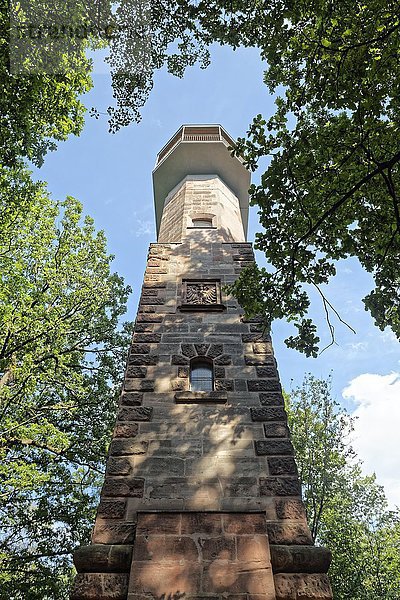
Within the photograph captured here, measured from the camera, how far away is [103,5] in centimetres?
773

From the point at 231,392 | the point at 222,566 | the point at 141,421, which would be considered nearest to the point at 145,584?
the point at 222,566

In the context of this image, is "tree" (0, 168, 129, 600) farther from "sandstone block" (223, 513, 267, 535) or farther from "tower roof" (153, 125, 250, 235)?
"sandstone block" (223, 513, 267, 535)

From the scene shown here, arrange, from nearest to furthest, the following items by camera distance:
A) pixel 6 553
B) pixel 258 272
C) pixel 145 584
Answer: pixel 145 584 < pixel 258 272 < pixel 6 553

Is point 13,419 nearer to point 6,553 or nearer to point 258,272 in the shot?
point 6,553

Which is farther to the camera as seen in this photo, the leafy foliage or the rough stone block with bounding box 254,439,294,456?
the leafy foliage

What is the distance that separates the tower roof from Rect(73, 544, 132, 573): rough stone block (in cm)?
1042

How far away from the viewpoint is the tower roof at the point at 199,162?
1236 centimetres

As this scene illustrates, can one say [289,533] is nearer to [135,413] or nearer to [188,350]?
[135,413]

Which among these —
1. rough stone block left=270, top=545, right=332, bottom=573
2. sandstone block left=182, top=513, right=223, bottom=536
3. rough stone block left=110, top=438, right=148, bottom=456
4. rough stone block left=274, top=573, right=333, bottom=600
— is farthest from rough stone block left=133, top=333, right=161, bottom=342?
rough stone block left=274, top=573, right=333, bottom=600

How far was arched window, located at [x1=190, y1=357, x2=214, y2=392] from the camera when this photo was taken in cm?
582

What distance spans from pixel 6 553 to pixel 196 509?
6310 millimetres

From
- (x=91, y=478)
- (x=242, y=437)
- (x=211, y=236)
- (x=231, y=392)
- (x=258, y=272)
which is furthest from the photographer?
(x=91, y=478)

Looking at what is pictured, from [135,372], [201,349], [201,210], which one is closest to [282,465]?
[201,349]

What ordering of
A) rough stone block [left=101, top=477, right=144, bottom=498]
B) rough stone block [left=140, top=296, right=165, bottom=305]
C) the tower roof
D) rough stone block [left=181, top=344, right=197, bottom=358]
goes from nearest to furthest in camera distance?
rough stone block [left=101, top=477, right=144, bottom=498], rough stone block [left=181, top=344, right=197, bottom=358], rough stone block [left=140, top=296, right=165, bottom=305], the tower roof
